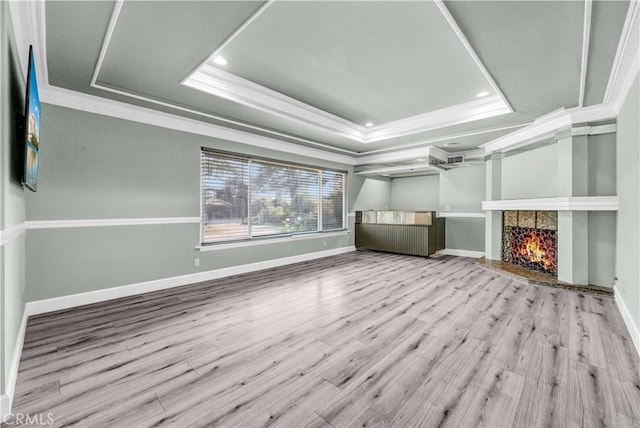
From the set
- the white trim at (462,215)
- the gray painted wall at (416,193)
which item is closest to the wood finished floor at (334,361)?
the white trim at (462,215)

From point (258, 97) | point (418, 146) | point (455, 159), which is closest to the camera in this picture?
point (258, 97)

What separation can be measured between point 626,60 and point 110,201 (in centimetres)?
542

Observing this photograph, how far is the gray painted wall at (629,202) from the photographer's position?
8.16 feet

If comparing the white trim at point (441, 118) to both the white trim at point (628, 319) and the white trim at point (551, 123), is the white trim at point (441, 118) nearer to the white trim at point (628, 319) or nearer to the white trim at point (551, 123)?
the white trim at point (551, 123)

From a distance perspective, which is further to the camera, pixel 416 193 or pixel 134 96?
pixel 416 193

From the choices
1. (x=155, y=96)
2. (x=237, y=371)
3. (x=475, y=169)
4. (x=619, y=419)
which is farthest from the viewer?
(x=475, y=169)

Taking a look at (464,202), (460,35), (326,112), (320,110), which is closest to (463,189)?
(464,202)

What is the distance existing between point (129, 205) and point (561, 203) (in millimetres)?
5727

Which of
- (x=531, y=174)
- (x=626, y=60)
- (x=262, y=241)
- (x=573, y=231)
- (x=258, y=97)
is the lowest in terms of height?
(x=262, y=241)

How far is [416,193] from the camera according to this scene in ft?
25.8

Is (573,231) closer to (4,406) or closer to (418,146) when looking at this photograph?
(418,146)

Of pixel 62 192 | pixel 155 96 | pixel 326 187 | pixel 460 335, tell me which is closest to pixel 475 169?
pixel 326 187

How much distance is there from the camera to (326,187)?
6457 millimetres

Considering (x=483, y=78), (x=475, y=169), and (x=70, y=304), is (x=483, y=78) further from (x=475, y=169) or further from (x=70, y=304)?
(x=70, y=304)
